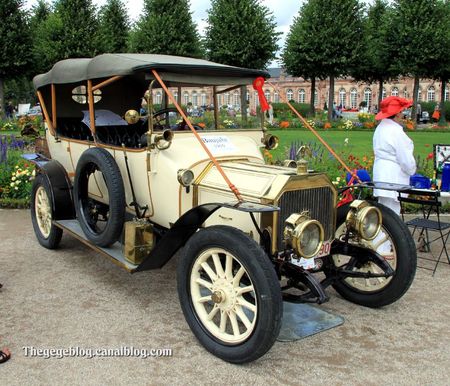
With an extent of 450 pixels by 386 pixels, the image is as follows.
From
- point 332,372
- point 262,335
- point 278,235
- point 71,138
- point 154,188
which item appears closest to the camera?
point 262,335

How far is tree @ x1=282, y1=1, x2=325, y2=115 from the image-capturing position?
1114 inches

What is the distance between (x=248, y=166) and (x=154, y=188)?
86 centimetres

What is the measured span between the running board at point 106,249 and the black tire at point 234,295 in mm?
743

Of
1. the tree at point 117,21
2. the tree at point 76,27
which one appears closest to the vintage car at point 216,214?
the tree at point 76,27

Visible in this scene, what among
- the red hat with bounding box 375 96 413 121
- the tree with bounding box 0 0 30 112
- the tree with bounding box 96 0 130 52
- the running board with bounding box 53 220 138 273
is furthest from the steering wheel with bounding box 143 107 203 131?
the tree with bounding box 96 0 130 52

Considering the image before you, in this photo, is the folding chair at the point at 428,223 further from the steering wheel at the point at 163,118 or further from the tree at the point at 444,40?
the tree at the point at 444,40

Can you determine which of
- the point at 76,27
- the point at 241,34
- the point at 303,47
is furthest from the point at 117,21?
the point at 303,47

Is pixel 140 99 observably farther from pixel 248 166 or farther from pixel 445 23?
→ pixel 445 23

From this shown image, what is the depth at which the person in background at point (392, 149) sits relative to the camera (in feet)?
16.6

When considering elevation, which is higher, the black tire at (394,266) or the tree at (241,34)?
the tree at (241,34)

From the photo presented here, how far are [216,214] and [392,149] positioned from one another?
234 cm

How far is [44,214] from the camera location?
19.1ft

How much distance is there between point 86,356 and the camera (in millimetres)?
3246

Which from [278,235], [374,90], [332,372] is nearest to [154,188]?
[278,235]
